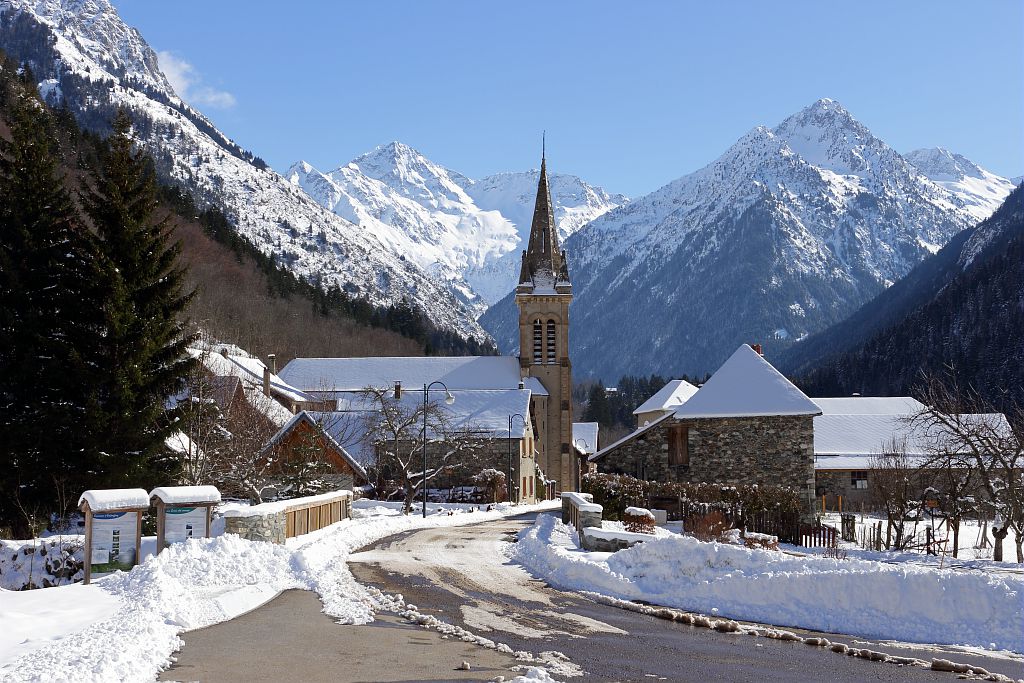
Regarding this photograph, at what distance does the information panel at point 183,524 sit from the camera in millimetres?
19484

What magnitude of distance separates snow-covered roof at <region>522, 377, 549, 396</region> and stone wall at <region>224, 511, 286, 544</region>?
166 ft

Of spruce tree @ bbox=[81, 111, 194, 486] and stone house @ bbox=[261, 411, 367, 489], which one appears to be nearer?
spruce tree @ bbox=[81, 111, 194, 486]

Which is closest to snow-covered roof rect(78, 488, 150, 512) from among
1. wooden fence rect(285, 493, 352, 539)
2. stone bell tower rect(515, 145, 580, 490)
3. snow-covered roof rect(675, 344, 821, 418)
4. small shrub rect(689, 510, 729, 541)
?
wooden fence rect(285, 493, 352, 539)

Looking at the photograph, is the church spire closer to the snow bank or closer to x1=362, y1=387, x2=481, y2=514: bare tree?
x1=362, y1=387, x2=481, y2=514: bare tree

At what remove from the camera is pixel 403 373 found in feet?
249

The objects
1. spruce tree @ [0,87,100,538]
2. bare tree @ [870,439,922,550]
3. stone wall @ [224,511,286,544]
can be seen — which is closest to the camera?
stone wall @ [224,511,286,544]

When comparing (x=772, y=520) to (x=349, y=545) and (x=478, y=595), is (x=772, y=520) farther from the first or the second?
(x=478, y=595)

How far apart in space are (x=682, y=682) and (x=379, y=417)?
47.5 m

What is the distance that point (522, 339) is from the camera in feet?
248

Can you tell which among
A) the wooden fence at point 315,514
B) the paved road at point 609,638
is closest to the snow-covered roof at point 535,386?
the wooden fence at point 315,514

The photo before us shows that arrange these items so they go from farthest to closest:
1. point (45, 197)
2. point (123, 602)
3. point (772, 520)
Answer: point (772, 520) < point (45, 197) < point (123, 602)

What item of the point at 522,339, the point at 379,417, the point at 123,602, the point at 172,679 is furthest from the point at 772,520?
the point at 522,339

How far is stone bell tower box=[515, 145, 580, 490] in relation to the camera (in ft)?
239

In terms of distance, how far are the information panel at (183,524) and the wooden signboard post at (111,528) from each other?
1364 millimetres
